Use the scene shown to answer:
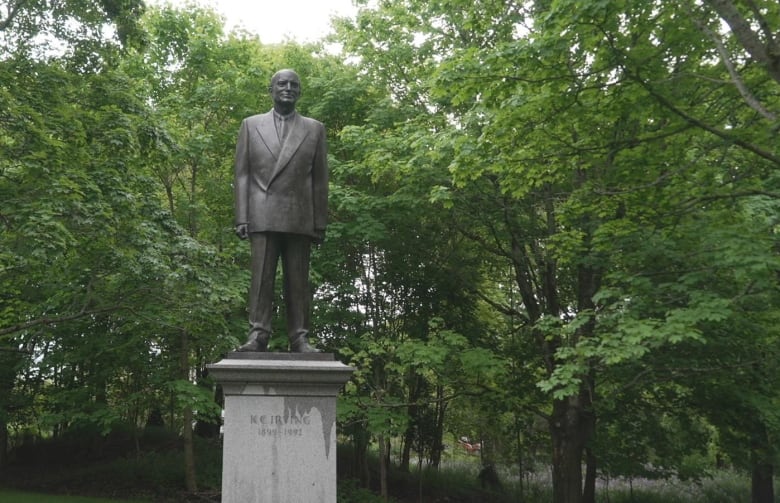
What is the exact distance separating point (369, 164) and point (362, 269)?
5177 millimetres

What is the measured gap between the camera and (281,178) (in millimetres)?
6121

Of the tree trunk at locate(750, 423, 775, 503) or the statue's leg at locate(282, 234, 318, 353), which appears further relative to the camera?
the tree trunk at locate(750, 423, 775, 503)

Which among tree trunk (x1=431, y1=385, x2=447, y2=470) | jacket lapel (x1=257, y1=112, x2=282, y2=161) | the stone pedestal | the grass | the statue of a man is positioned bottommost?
the grass

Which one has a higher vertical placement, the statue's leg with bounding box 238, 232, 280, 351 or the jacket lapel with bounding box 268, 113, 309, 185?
the jacket lapel with bounding box 268, 113, 309, 185

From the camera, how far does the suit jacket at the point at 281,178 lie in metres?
6.07

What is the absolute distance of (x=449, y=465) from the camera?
78.8 feet

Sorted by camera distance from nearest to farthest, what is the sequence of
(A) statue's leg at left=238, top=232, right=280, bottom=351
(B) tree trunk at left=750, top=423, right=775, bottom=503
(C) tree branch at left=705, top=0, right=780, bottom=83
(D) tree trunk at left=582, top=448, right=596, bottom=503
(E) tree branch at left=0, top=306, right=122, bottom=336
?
1. (A) statue's leg at left=238, top=232, right=280, bottom=351
2. (C) tree branch at left=705, top=0, right=780, bottom=83
3. (E) tree branch at left=0, top=306, right=122, bottom=336
4. (B) tree trunk at left=750, top=423, right=775, bottom=503
5. (D) tree trunk at left=582, top=448, right=596, bottom=503

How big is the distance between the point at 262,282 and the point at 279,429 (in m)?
1.31

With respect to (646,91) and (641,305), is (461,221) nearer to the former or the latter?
(641,305)

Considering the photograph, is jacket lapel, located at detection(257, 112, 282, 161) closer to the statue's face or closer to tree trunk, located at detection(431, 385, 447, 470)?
the statue's face

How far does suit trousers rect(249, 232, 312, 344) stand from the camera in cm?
606

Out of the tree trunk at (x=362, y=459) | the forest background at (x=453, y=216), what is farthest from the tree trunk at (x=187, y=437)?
the tree trunk at (x=362, y=459)

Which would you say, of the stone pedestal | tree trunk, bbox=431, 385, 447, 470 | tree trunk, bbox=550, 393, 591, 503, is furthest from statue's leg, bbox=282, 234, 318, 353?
tree trunk, bbox=431, 385, 447, 470

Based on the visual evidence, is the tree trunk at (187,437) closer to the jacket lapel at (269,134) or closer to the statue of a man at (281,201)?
the statue of a man at (281,201)
